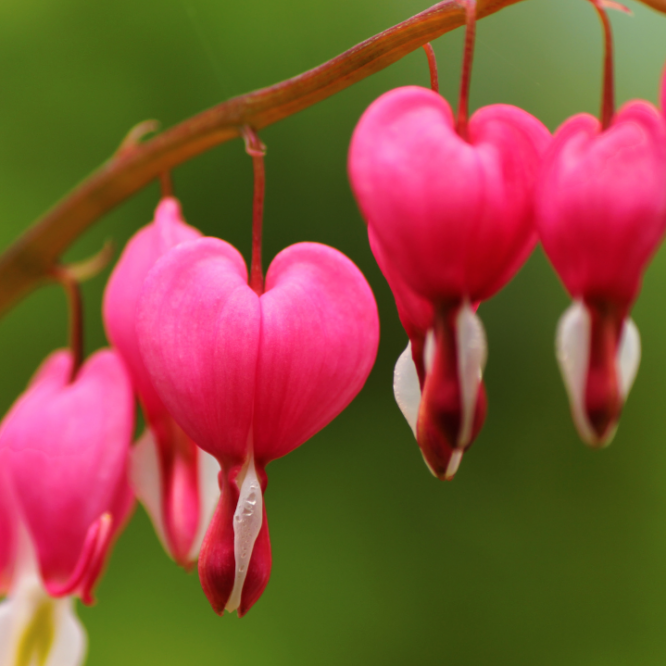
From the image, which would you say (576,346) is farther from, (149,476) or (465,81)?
(149,476)

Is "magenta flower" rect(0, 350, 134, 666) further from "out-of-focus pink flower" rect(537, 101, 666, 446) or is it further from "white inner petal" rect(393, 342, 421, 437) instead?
"out-of-focus pink flower" rect(537, 101, 666, 446)

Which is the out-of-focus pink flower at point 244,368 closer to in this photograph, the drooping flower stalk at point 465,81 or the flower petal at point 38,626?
the drooping flower stalk at point 465,81

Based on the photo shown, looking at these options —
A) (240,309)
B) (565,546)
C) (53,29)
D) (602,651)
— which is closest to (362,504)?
(565,546)

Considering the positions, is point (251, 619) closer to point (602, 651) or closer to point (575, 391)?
point (602, 651)

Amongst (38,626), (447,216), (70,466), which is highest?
(447,216)

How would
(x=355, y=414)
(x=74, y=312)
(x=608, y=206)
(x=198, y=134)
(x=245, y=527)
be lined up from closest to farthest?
(x=608, y=206) → (x=245, y=527) → (x=198, y=134) → (x=74, y=312) → (x=355, y=414)

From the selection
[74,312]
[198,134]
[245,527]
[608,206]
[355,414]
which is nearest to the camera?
[608,206]


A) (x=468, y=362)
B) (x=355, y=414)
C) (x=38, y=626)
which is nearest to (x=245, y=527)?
(x=468, y=362)
